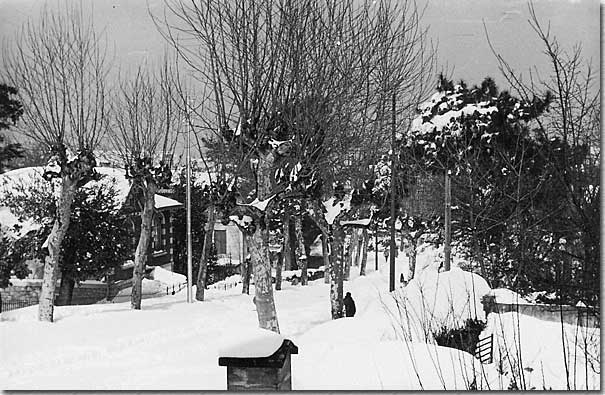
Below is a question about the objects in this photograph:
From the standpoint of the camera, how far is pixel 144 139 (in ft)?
11.2

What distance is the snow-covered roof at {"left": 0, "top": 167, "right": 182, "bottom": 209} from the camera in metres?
2.95

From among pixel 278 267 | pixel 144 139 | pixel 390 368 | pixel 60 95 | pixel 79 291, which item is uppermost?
pixel 60 95

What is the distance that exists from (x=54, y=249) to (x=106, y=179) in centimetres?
44

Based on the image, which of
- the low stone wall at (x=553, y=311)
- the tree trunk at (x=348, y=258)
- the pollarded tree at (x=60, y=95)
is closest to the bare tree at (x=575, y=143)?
the low stone wall at (x=553, y=311)

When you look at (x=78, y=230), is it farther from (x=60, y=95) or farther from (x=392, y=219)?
(x=392, y=219)

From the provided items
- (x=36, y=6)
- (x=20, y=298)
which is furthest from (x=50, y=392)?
(x=36, y=6)

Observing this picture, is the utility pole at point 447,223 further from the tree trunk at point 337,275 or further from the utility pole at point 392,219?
the tree trunk at point 337,275

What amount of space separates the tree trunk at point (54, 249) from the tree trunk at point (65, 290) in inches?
1.4

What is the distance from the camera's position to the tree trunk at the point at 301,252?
343 centimetres

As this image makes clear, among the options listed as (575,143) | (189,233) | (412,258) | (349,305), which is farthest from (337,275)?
(575,143)

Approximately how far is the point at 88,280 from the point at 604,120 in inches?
99.3

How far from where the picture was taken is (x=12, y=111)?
2979 mm

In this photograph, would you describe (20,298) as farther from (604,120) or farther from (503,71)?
(604,120)

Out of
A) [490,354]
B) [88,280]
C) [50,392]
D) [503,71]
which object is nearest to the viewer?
[490,354]
